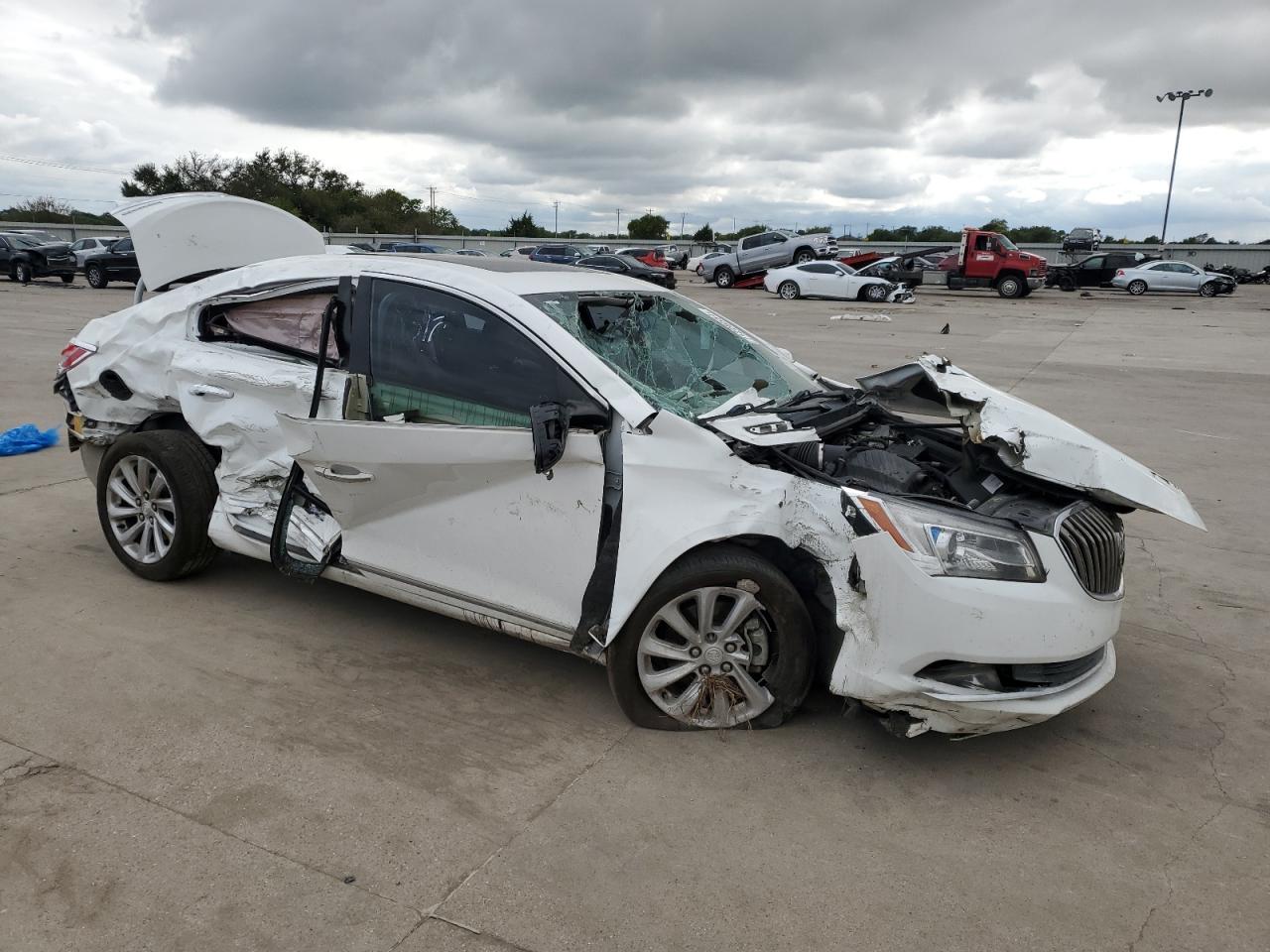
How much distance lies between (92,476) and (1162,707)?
532cm

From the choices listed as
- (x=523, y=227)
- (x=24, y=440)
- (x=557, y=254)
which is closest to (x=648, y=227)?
(x=523, y=227)

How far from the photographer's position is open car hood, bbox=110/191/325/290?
5.11 meters

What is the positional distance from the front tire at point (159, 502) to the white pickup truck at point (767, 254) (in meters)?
32.0

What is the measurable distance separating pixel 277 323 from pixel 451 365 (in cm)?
115

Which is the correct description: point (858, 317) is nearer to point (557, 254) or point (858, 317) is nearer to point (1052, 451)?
point (1052, 451)

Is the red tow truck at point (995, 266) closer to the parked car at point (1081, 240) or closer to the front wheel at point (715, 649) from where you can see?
the parked car at point (1081, 240)

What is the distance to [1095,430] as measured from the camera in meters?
8.98

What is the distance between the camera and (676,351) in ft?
13.6

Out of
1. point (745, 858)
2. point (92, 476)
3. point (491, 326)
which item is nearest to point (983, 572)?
point (745, 858)

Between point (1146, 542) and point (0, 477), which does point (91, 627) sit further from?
point (1146, 542)

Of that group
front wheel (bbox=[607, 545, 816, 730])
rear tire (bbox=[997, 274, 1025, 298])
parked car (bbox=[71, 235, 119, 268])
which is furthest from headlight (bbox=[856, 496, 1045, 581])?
parked car (bbox=[71, 235, 119, 268])

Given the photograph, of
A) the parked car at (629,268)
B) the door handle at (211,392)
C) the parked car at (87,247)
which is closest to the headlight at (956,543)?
the door handle at (211,392)

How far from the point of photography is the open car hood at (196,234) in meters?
5.11

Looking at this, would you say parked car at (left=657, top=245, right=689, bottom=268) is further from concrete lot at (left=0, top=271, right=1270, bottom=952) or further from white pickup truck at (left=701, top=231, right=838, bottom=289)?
concrete lot at (left=0, top=271, right=1270, bottom=952)
